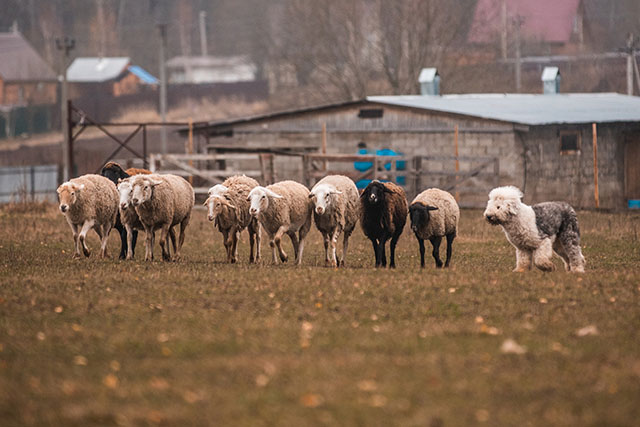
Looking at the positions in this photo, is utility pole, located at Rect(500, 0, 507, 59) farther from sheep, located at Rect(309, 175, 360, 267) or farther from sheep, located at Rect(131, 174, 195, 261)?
sheep, located at Rect(131, 174, 195, 261)

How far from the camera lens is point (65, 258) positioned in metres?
18.3

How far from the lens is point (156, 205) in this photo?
61.1 feet

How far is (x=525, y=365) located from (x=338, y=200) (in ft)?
30.9

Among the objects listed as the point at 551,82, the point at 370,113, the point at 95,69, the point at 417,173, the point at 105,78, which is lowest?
the point at 417,173

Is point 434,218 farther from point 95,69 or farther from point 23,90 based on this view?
point 95,69

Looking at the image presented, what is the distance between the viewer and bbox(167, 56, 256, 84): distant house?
355 ft

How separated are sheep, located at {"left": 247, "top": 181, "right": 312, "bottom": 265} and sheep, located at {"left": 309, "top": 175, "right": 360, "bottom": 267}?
266mm

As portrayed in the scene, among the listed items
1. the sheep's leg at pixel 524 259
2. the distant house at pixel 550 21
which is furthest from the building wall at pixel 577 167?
the distant house at pixel 550 21

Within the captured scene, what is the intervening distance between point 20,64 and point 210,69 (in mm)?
25008

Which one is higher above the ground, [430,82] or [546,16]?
[546,16]

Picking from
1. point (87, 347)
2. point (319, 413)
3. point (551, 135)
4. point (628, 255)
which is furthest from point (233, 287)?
point (551, 135)

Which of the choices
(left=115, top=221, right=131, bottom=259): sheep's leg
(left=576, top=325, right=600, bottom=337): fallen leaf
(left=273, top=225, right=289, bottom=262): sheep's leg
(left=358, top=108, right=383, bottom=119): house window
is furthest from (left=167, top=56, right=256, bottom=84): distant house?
(left=576, top=325, right=600, bottom=337): fallen leaf

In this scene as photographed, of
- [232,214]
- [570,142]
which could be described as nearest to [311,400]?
[232,214]

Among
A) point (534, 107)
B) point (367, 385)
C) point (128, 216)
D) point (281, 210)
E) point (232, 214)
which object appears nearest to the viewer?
point (367, 385)
